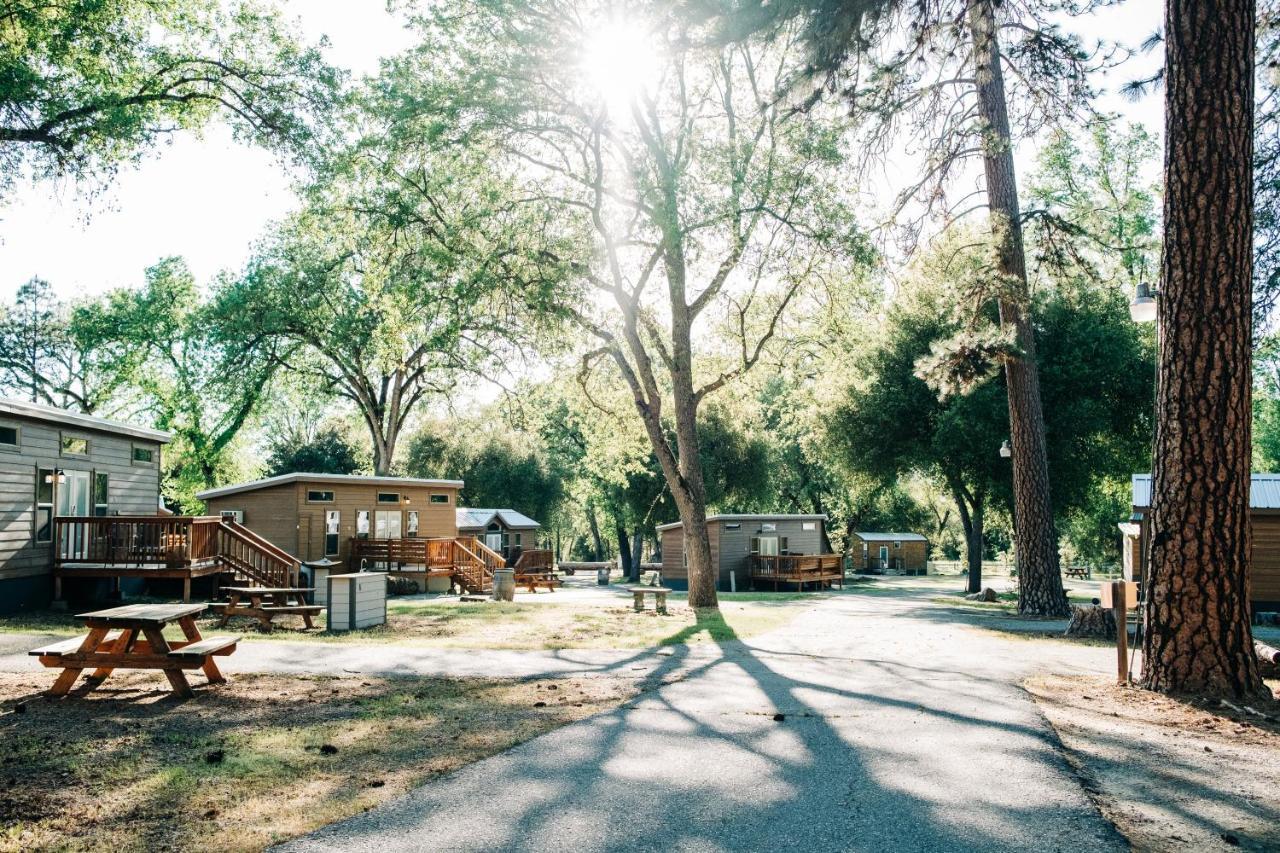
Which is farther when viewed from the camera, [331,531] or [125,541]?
[331,531]

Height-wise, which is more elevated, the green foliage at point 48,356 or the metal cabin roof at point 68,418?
the green foliage at point 48,356

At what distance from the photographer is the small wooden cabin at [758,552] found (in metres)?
33.3

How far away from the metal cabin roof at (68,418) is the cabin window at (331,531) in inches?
271

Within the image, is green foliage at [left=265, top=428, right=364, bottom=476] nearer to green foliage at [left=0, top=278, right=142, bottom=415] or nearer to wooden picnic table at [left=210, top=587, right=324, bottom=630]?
green foliage at [left=0, top=278, right=142, bottom=415]

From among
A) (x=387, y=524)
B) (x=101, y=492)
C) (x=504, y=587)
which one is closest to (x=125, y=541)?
(x=101, y=492)

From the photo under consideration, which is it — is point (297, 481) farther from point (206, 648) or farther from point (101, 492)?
point (206, 648)

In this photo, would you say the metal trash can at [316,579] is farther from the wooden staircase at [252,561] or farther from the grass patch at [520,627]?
the grass patch at [520,627]

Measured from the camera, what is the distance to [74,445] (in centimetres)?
1714

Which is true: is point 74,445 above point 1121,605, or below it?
above

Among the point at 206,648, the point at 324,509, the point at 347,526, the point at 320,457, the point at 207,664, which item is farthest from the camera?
the point at 320,457

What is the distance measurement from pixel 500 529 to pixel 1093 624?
3104 centimetres

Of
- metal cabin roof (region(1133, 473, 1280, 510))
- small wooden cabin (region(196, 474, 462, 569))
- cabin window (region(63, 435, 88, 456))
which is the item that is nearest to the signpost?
metal cabin roof (region(1133, 473, 1280, 510))

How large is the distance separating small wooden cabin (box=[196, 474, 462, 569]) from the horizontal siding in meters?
6.77

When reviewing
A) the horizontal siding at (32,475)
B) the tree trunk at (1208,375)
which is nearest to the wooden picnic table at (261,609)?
the horizontal siding at (32,475)
